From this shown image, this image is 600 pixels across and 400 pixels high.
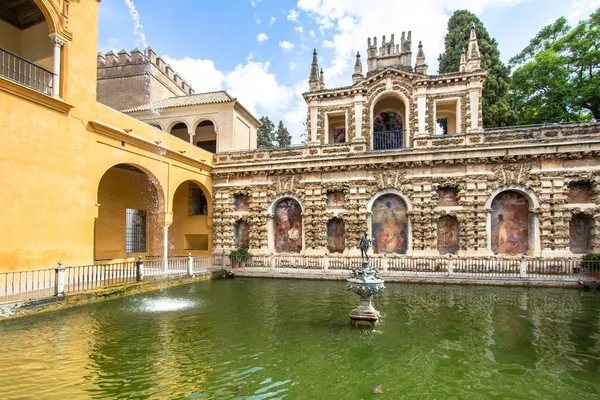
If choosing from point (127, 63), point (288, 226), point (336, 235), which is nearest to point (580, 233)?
point (336, 235)

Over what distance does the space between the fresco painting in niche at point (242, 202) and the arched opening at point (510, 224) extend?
14.9 m

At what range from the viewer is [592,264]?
15.7m

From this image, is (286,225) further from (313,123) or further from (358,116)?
(358,116)

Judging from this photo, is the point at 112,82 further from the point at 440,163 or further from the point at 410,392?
the point at 410,392

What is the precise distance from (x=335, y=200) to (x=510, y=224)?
9860mm

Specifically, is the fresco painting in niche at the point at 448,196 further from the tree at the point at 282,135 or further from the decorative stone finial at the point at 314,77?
the tree at the point at 282,135

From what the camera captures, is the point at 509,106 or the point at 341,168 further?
the point at 509,106

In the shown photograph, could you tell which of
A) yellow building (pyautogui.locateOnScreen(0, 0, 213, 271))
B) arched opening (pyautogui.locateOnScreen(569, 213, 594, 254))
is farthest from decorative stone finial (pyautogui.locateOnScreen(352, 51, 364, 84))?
arched opening (pyautogui.locateOnScreen(569, 213, 594, 254))

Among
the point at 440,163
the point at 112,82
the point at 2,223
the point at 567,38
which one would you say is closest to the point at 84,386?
the point at 2,223

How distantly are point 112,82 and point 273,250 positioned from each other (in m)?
20.2

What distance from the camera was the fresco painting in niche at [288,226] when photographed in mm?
22266

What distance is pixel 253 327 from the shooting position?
8844mm

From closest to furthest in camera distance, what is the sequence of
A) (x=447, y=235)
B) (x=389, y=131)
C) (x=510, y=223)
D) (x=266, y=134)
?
(x=510, y=223) < (x=447, y=235) < (x=389, y=131) < (x=266, y=134)

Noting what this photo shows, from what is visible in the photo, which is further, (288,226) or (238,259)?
(288,226)
